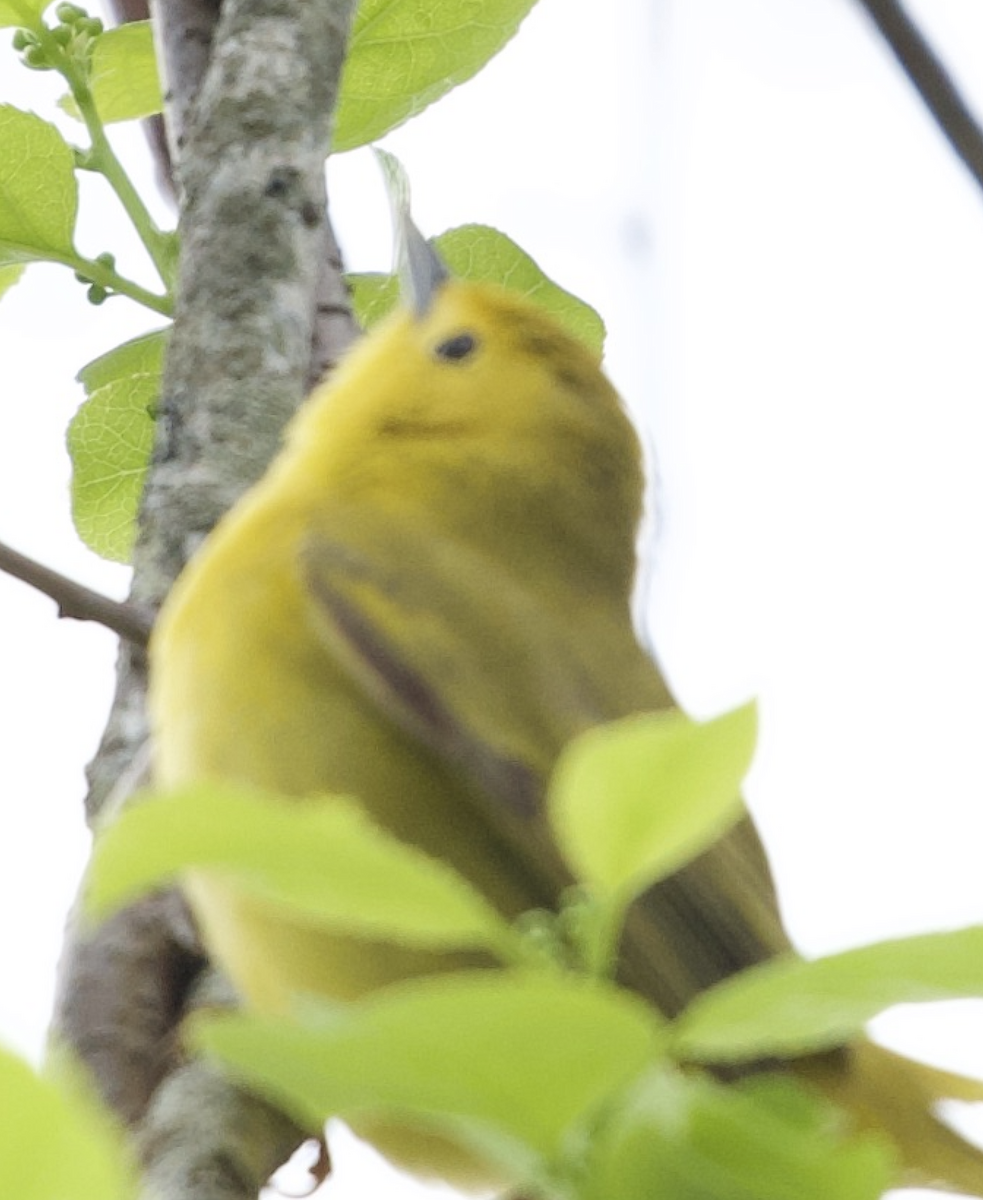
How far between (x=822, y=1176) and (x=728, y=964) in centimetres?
140

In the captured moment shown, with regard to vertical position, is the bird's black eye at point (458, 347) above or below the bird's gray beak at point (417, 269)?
below

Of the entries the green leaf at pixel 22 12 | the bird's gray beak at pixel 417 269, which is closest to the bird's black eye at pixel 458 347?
the bird's gray beak at pixel 417 269

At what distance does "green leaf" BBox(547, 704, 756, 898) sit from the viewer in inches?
31.0

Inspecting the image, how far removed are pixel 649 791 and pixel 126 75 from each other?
8.94 ft

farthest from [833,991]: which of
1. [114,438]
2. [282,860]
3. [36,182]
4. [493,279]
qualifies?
[493,279]

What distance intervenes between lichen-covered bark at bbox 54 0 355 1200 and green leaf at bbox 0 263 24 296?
0.35m

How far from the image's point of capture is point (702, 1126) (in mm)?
821

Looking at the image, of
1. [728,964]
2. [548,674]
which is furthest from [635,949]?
[548,674]

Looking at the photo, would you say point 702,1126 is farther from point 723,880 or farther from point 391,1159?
point 391,1159

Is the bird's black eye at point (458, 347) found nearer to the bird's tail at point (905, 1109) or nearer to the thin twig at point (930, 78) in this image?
the bird's tail at point (905, 1109)

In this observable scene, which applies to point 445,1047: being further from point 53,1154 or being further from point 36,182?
point 36,182

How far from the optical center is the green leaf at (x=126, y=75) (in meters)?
3.19

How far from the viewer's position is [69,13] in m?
3.10

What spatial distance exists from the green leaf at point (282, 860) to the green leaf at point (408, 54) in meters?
2.58
